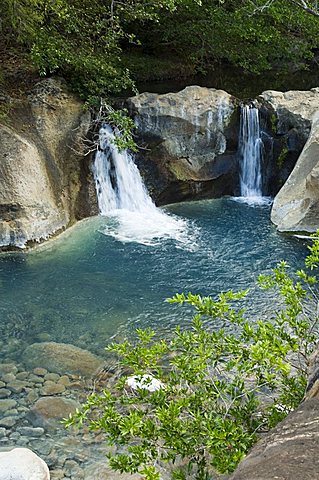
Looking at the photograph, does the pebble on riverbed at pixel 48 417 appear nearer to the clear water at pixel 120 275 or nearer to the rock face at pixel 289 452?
the clear water at pixel 120 275

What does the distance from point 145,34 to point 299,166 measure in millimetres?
8016

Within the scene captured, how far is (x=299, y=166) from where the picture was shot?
10820mm

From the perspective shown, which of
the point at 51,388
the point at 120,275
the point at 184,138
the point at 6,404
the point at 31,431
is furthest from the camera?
the point at 184,138

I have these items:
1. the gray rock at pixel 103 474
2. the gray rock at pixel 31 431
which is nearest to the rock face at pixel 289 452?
the gray rock at pixel 103 474

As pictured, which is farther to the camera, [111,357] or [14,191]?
[14,191]

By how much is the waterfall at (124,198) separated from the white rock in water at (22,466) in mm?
6055

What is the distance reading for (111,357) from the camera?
20.6ft

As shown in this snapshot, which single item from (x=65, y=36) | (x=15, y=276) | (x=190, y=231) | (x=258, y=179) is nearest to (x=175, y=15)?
(x=65, y=36)

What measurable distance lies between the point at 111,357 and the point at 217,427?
129 inches

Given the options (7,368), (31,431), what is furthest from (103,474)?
(7,368)

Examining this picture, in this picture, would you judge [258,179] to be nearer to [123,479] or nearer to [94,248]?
[94,248]

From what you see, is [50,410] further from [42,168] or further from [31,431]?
[42,168]

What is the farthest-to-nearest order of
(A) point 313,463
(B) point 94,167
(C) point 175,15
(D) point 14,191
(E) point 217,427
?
(C) point 175,15 → (B) point 94,167 → (D) point 14,191 → (E) point 217,427 → (A) point 313,463

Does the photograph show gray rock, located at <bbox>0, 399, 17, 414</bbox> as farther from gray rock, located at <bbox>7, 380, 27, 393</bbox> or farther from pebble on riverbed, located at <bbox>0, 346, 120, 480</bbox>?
gray rock, located at <bbox>7, 380, 27, 393</bbox>
